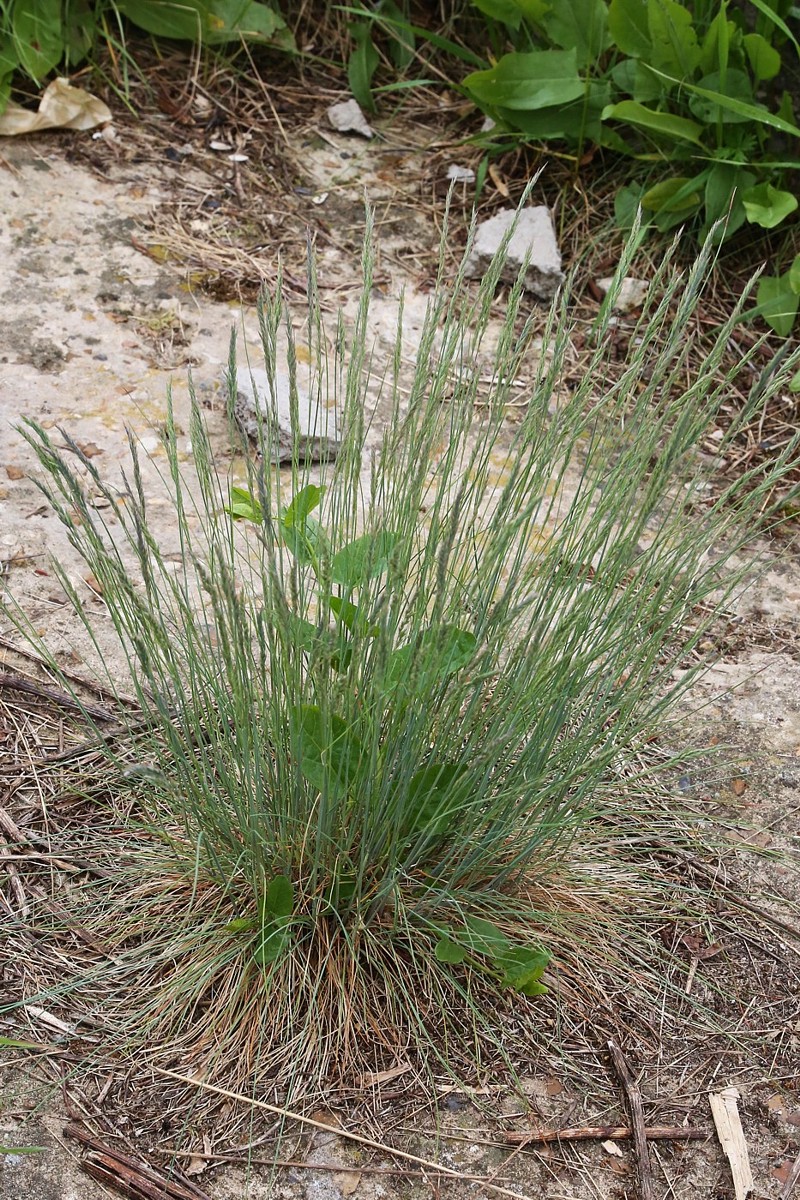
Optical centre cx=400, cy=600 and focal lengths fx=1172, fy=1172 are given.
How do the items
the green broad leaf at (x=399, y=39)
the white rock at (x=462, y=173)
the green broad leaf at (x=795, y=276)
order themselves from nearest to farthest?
the green broad leaf at (x=795, y=276), the white rock at (x=462, y=173), the green broad leaf at (x=399, y=39)

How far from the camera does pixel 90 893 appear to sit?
5.49 ft

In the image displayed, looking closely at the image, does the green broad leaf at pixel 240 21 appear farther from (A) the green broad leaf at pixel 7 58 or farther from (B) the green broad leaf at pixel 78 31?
(A) the green broad leaf at pixel 7 58

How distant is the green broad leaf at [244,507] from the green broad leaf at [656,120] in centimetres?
172

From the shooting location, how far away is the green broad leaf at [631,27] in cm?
294

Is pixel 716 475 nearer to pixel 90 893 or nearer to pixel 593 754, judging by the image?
pixel 593 754

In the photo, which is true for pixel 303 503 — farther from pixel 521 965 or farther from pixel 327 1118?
pixel 327 1118

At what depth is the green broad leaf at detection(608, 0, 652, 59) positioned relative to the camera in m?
2.94

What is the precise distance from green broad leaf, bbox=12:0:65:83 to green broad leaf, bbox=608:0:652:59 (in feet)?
4.83

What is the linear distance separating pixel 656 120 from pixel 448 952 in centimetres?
229

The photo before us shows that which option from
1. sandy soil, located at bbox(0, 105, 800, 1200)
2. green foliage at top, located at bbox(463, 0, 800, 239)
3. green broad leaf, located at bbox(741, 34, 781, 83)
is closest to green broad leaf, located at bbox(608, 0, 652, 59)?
green foliage at top, located at bbox(463, 0, 800, 239)

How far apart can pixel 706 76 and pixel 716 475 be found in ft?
3.41

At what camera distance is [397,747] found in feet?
4.81

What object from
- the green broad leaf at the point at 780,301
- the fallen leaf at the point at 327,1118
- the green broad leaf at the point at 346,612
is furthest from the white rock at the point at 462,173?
the fallen leaf at the point at 327,1118

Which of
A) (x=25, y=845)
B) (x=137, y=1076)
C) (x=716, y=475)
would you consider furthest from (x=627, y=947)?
(x=716, y=475)
